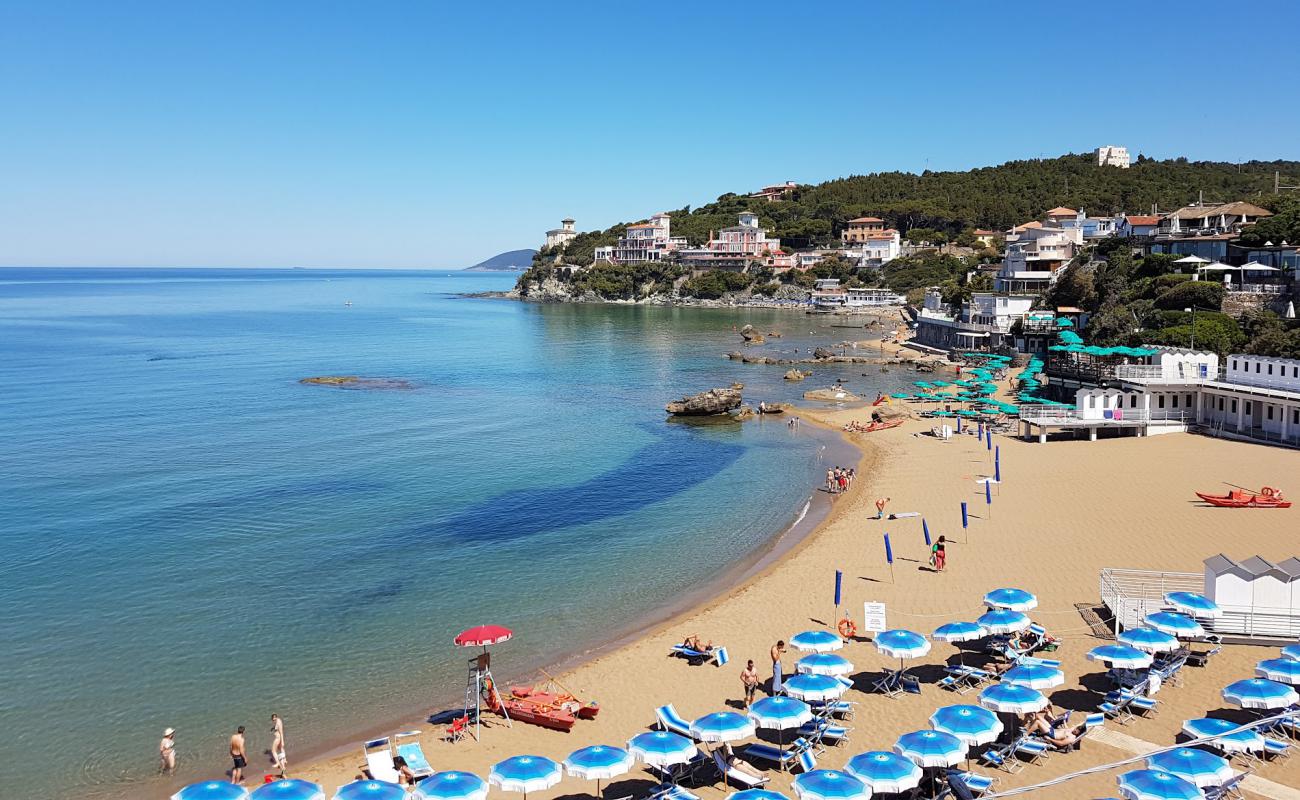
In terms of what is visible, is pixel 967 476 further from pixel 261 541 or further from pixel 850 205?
pixel 850 205

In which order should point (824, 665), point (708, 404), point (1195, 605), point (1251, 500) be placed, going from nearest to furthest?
point (824, 665) < point (1195, 605) < point (1251, 500) < point (708, 404)

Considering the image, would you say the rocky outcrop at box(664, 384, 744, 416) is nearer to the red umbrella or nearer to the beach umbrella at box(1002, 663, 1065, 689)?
the red umbrella

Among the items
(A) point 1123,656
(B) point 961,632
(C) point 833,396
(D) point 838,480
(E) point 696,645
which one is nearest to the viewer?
(A) point 1123,656

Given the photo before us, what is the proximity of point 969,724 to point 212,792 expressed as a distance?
35.1 ft

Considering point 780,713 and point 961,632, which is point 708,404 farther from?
point 780,713

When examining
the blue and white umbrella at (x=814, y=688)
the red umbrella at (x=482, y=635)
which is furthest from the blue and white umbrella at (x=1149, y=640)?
the red umbrella at (x=482, y=635)

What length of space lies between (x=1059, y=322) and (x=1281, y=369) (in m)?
32.8

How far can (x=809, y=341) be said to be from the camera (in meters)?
97.6

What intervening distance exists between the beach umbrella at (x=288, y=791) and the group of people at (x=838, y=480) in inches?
953

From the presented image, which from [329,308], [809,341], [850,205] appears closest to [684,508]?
[809,341]

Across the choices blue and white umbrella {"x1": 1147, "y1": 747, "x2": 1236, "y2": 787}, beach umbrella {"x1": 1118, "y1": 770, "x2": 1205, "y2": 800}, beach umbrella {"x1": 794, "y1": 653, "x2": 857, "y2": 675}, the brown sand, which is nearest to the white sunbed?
the brown sand

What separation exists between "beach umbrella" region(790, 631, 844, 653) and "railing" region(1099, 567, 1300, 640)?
5.76 meters

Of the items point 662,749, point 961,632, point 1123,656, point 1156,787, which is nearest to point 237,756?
point 662,749

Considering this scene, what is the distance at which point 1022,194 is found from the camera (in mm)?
163500
